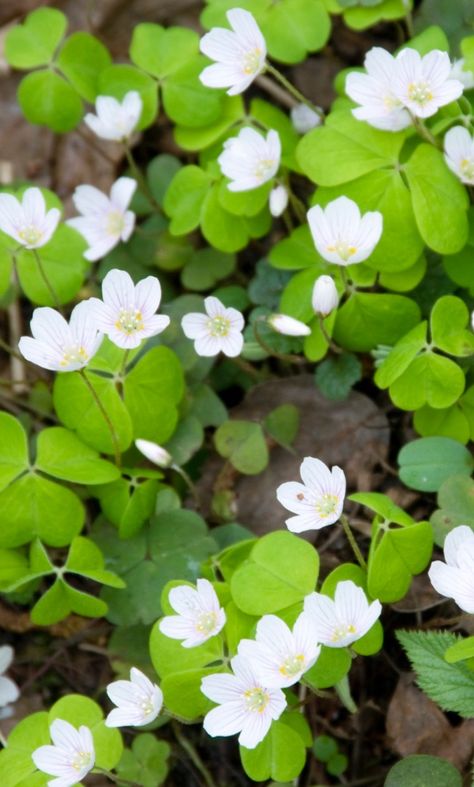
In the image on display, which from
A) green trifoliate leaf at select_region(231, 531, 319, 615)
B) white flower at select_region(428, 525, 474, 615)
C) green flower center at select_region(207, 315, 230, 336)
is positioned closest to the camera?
white flower at select_region(428, 525, 474, 615)

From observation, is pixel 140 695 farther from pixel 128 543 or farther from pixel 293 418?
pixel 293 418

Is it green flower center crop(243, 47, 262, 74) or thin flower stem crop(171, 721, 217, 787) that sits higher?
green flower center crop(243, 47, 262, 74)

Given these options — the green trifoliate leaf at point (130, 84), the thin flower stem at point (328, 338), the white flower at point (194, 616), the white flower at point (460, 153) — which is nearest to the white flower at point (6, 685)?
the white flower at point (194, 616)

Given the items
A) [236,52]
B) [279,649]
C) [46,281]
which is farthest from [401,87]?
[279,649]

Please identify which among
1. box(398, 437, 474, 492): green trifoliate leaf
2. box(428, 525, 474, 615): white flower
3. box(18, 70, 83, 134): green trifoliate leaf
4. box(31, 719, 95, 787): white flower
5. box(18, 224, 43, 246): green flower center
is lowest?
box(398, 437, 474, 492): green trifoliate leaf

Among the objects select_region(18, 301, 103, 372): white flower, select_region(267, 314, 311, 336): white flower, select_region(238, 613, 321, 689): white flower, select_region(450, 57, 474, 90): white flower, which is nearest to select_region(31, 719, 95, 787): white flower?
select_region(238, 613, 321, 689): white flower

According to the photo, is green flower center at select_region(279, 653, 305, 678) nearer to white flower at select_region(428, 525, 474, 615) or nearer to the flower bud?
white flower at select_region(428, 525, 474, 615)

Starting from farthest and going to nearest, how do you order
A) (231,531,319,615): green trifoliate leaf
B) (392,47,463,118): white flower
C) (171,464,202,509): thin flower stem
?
(171,464,202,509): thin flower stem, (392,47,463,118): white flower, (231,531,319,615): green trifoliate leaf

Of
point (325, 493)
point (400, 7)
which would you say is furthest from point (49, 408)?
point (400, 7)
